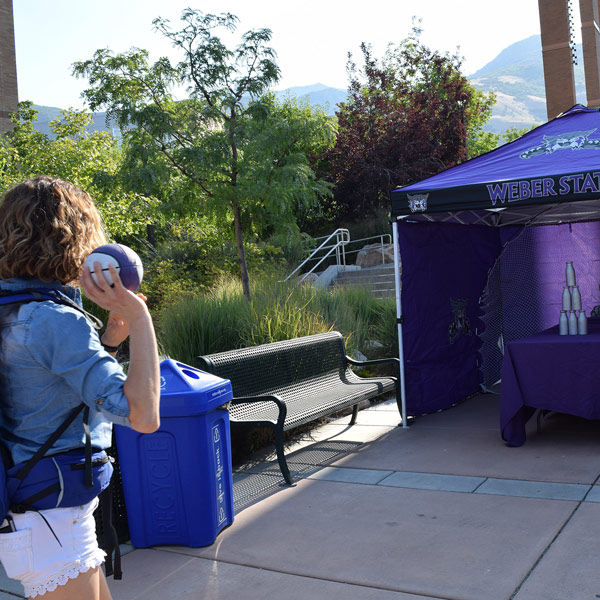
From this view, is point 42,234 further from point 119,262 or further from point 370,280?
point 370,280

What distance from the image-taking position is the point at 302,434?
707 centimetres

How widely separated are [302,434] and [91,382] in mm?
5466

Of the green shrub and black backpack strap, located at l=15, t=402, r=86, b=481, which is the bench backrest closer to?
the green shrub

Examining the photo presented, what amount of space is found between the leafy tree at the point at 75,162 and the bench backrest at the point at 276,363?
7.47m

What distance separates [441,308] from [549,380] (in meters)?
1.78

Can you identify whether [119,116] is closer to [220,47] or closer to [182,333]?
[220,47]

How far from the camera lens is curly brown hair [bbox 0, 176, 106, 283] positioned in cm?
187

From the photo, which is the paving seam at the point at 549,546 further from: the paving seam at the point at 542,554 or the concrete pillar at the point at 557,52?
the concrete pillar at the point at 557,52

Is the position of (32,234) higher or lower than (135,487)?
higher

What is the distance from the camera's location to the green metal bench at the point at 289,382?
5520 millimetres

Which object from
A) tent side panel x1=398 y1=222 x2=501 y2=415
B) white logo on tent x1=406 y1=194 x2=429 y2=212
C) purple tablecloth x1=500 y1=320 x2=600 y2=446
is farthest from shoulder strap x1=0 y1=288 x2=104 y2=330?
tent side panel x1=398 y1=222 x2=501 y2=415

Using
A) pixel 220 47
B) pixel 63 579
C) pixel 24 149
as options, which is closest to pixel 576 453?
pixel 63 579

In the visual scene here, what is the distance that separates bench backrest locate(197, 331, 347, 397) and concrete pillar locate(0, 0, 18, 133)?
20610mm

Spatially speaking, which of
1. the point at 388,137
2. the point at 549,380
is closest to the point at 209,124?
the point at 549,380
